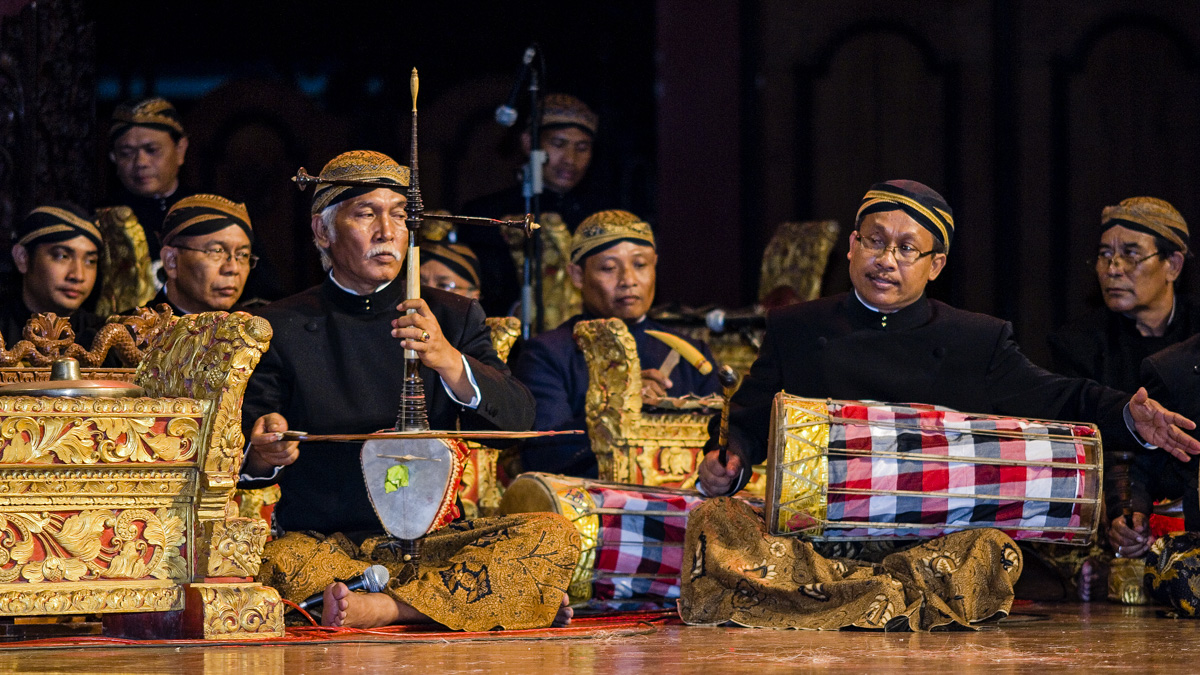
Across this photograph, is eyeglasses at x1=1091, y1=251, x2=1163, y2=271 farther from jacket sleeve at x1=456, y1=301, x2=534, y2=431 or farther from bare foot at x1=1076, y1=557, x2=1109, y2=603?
jacket sleeve at x1=456, y1=301, x2=534, y2=431

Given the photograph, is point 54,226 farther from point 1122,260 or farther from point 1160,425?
point 1122,260

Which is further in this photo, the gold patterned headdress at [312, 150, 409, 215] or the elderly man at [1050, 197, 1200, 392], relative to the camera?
the elderly man at [1050, 197, 1200, 392]

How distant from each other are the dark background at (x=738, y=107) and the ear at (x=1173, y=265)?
6.08 ft

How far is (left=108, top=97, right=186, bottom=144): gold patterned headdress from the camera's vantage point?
A: 268 inches

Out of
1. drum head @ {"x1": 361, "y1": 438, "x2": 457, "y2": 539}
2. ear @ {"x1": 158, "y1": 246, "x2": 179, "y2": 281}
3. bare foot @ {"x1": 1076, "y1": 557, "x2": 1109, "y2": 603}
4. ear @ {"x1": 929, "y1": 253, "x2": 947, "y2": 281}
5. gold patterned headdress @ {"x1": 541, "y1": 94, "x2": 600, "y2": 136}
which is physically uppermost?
gold patterned headdress @ {"x1": 541, "y1": 94, "x2": 600, "y2": 136}

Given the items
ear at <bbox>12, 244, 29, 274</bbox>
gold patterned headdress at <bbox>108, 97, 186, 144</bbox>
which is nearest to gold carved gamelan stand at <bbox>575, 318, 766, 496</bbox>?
ear at <bbox>12, 244, 29, 274</bbox>

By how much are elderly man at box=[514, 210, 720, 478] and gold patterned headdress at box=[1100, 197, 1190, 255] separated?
1.64 m

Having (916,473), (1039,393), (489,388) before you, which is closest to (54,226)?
(489,388)

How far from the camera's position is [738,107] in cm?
838

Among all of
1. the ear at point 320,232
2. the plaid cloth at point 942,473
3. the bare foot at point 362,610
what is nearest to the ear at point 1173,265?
the plaid cloth at point 942,473

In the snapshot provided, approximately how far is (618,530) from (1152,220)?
8.30ft

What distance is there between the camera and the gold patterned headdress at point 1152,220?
240 inches

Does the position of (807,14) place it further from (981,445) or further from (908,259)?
(981,445)

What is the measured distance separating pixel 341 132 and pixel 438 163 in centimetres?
53
